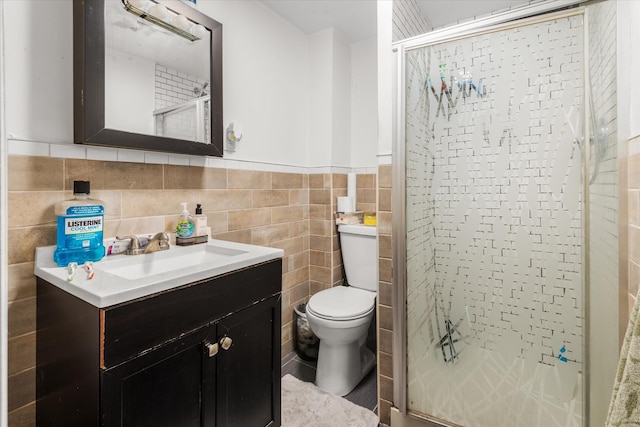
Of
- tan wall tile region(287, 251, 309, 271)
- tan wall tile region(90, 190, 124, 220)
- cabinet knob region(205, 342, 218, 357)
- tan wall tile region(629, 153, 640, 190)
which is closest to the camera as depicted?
tan wall tile region(629, 153, 640, 190)

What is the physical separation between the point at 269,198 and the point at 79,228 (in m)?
1.06

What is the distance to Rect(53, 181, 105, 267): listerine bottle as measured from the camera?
3.37 feet

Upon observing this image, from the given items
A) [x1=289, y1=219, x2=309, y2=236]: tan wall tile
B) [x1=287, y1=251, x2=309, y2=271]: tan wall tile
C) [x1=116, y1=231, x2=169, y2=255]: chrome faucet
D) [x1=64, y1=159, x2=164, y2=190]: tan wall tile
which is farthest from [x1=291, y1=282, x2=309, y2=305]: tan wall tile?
[x1=64, y1=159, x2=164, y2=190]: tan wall tile

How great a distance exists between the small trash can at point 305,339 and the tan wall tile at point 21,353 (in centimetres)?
136

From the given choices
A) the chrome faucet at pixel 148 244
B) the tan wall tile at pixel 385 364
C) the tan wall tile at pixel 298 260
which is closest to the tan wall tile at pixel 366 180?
the tan wall tile at pixel 298 260

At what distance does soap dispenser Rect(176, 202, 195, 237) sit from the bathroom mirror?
0.88 ft

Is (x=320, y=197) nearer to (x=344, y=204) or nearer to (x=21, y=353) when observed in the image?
(x=344, y=204)

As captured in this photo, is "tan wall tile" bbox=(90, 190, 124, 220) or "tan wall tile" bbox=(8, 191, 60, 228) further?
"tan wall tile" bbox=(90, 190, 124, 220)

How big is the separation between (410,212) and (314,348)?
3.80 feet

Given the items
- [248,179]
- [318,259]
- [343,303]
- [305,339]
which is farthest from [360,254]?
[248,179]

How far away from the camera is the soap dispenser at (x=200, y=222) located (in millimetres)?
1468

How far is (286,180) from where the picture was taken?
2119mm

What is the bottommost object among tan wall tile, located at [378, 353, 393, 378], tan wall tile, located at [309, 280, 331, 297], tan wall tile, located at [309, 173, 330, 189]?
tan wall tile, located at [378, 353, 393, 378]

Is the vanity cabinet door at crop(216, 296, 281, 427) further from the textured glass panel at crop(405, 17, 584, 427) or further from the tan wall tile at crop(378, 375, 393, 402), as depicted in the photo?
the textured glass panel at crop(405, 17, 584, 427)
